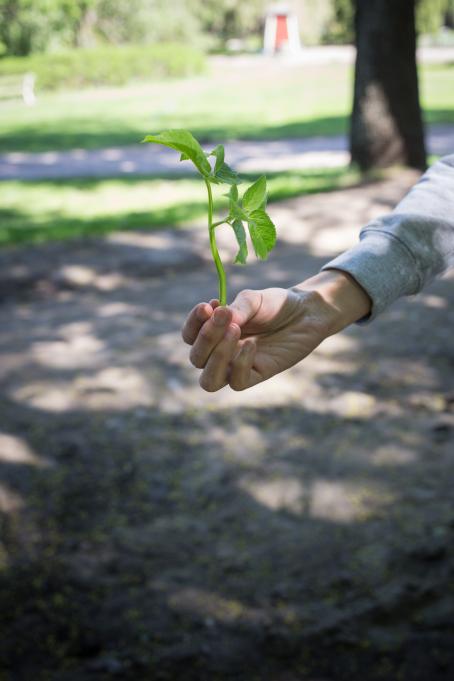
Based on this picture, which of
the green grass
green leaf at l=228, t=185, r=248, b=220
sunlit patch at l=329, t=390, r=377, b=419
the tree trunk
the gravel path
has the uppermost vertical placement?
green leaf at l=228, t=185, r=248, b=220

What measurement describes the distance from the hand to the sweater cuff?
2 centimetres

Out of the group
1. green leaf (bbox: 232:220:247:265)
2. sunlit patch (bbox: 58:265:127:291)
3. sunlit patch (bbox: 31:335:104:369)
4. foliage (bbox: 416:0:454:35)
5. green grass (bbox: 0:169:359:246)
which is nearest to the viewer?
green leaf (bbox: 232:220:247:265)

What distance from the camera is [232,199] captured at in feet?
3.51

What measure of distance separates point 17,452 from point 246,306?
3.27 m

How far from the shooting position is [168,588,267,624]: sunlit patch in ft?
11.3

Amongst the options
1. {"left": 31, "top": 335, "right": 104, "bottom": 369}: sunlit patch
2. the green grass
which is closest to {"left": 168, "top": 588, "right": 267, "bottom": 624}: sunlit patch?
{"left": 31, "top": 335, "right": 104, "bottom": 369}: sunlit patch

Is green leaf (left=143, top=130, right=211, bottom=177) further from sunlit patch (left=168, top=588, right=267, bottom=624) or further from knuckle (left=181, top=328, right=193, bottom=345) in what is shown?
sunlit patch (left=168, top=588, right=267, bottom=624)

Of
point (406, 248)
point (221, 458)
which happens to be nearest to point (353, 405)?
point (221, 458)

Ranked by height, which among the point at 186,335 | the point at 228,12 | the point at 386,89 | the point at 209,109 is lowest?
the point at 209,109

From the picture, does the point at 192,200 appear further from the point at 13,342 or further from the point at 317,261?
the point at 13,342

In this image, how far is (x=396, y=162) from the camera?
982 cm

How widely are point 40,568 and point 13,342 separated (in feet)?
8.36

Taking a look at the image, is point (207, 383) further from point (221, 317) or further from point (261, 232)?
point (261, 232)

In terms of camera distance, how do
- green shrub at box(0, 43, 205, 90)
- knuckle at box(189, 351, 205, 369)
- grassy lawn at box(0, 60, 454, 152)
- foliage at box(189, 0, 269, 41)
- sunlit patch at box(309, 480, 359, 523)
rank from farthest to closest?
foliage at box(189, 0, 269, 41)
green shrub at box(0, 43, 205, 90)
grassy lawn at box(0, 60, 454, 152)
sunlit patch at box(309, 480, 359, 523)
knuckle at box(189, 351, 205, 369)
